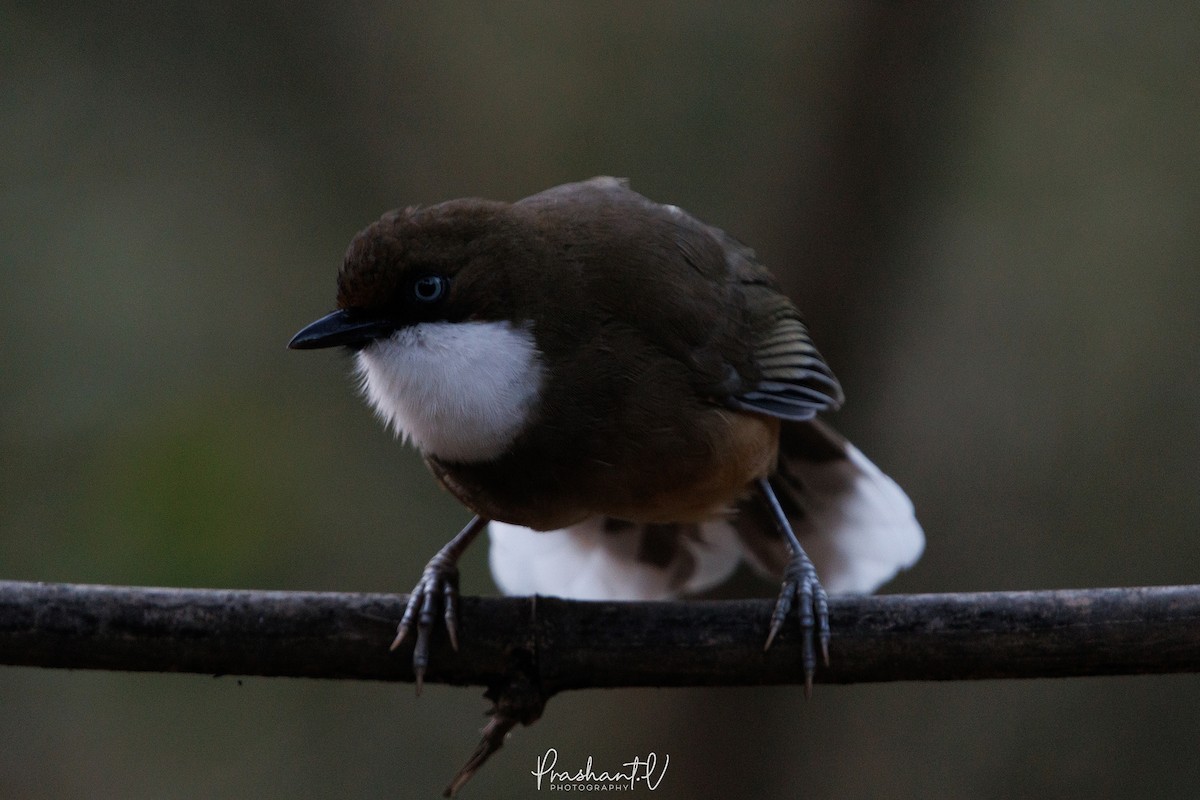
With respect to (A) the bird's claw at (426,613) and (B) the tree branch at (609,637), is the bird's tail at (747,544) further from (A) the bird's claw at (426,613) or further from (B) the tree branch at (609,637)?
(B) the tree branch at (609,637)

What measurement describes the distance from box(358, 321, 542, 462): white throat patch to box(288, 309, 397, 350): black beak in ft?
0.12

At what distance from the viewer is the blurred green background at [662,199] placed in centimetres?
587

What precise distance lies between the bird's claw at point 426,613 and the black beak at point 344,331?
2.56 ft

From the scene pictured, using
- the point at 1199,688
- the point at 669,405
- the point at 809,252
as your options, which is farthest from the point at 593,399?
the point at 1199,688

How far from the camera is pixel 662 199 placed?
7043 millimetres

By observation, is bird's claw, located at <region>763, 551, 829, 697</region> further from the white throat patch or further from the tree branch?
the white throat patch

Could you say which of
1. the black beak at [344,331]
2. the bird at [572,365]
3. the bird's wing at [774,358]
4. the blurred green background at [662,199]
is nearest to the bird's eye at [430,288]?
the bird at [572,365]

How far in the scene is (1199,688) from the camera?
6.35 meters

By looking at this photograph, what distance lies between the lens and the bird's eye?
11.7ft

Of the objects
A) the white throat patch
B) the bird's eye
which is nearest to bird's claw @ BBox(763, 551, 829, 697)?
the white throat patch

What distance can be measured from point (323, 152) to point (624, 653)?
430 centimetres

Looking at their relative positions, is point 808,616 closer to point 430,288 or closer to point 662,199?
point 430,288

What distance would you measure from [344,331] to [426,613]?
2.84 feet

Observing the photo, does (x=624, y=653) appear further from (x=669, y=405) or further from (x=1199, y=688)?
(x=1199, y=688)
